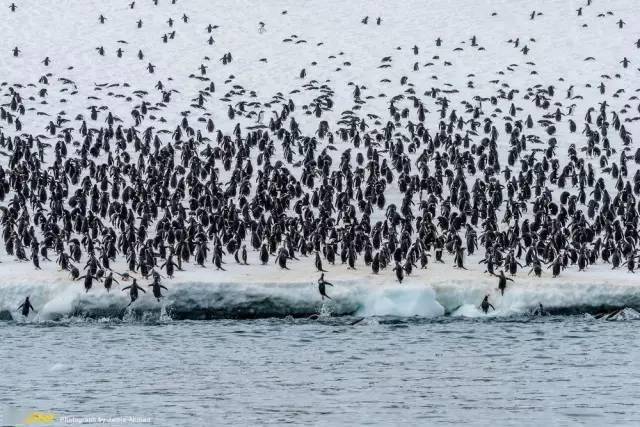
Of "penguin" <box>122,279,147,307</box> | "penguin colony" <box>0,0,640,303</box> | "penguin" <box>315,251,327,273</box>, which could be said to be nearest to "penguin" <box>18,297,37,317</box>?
"penguin colony" <box>0,0,640,303</box>

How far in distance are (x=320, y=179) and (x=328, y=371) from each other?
73.7 feet

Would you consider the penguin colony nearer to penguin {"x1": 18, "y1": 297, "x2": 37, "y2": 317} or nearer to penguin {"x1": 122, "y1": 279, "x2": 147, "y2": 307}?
penguin {"x1": 122, "y1": 279, "x2": 147, "y2": 307}

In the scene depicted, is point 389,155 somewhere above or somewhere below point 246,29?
below

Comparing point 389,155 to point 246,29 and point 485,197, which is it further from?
point 246,29

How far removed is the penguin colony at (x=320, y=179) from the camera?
4066cm

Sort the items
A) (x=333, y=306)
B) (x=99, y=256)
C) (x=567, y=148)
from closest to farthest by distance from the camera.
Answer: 1. (x=333, y=306)
2. (x=99, y=256)
3. (x=567, y=148)

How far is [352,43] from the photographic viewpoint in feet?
240

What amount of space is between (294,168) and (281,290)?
1599 centimetres

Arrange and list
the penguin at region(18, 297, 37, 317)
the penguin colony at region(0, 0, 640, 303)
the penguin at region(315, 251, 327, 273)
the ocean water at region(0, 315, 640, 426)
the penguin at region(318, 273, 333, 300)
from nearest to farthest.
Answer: the ocean water at region(0, 315, 640, 426) < the penguin at region(18, 297, 37, 317) < the penguin at region(318, 273, 333, 300) < the penguin at region(315, 251, 327, 273) < the penguin colony at region(0, 0, 640, 303)

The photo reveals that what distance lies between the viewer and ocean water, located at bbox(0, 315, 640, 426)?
953 inches

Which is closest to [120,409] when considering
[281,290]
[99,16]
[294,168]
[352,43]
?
[281,290]

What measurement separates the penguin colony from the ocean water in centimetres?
292

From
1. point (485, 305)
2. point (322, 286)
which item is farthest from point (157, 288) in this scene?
point (485, 305)

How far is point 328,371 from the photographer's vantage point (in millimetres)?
28578
